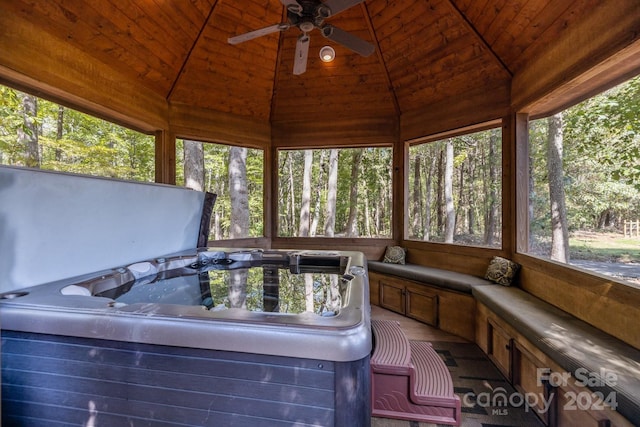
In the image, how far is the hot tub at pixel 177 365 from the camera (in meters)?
0.99

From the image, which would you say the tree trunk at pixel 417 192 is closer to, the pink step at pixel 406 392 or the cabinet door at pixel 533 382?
the cabinet door at pixel 533 382

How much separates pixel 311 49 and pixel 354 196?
2944 millimetres

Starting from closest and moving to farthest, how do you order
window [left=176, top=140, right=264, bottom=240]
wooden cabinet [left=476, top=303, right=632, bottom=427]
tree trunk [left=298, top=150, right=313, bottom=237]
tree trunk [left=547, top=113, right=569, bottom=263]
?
wooden cabinet [left=476, top=303, right=632, bottom=427], tree trunk [left=547, top=113, right=569, bottom=263], window [left=176, top=140, right=264, bottom=240], tree trunk [left=298, top=150, right=313, bottom=237]

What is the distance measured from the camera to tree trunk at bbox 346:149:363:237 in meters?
5.38

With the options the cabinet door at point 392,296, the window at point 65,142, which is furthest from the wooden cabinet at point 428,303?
the window at point 65,142

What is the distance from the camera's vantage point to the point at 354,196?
611 cm

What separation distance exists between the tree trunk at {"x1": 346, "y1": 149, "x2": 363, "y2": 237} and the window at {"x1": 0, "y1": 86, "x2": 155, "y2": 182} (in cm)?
322

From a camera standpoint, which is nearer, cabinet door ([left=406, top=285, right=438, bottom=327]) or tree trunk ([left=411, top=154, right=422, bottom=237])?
cabinet door ([left=406, top=285, right=438, bottom=327])

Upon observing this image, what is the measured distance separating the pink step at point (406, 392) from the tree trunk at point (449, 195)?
235 cm

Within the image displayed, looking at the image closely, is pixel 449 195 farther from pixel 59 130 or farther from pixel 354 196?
pixel 59 130

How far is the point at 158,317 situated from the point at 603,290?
255 cm

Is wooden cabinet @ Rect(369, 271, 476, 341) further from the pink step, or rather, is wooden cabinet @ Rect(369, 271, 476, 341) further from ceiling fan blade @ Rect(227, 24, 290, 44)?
ceiling fan blade @ Rect(227, 24, 290, 44)

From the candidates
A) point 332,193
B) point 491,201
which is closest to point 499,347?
point 491,201

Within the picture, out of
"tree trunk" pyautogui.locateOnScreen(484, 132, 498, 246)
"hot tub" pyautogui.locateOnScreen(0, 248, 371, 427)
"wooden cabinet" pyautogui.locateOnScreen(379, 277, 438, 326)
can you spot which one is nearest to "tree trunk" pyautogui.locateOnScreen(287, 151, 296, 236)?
"wooden cabinet" pyautogui.locateOnScreen(379, 277, 438, 326)
